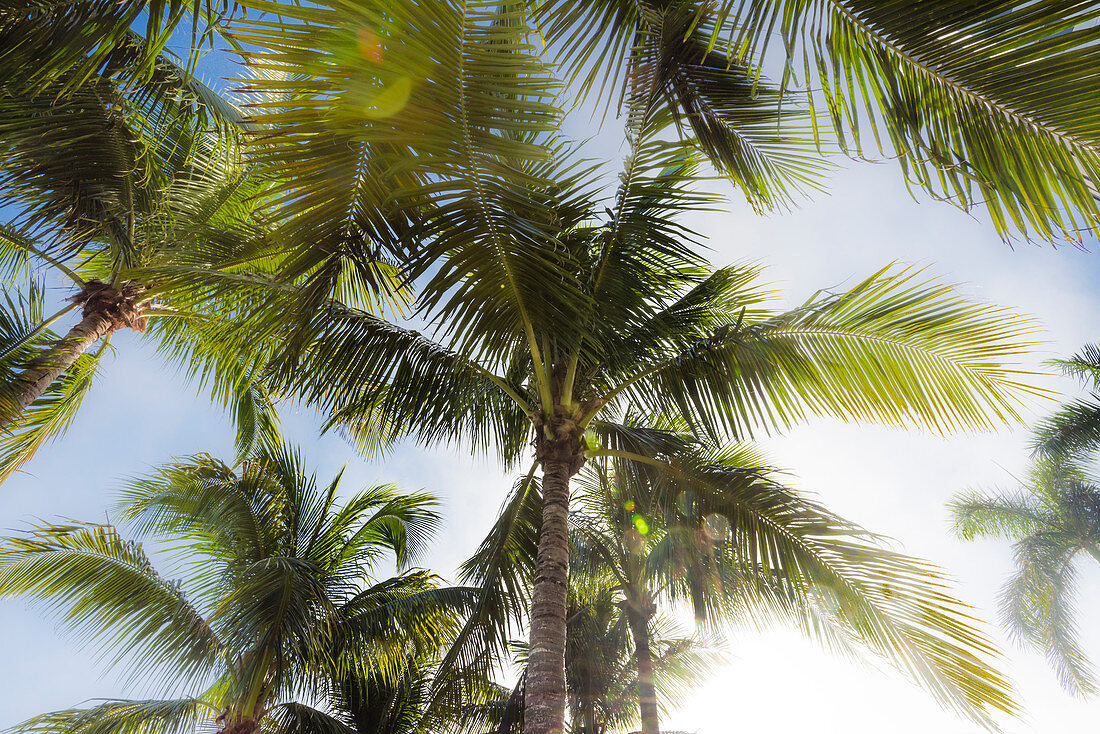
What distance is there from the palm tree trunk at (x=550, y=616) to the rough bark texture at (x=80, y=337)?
4645 mm

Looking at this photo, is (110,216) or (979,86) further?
(110,216)

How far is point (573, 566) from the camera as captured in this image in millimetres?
11062

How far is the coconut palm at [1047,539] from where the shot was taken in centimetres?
1656

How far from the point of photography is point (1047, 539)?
56.6 feet

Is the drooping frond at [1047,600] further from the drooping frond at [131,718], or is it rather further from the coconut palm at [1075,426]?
the drooping frond at [131,718]

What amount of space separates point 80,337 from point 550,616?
5477 mm

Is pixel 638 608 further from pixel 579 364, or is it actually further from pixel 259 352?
pixel 259 352

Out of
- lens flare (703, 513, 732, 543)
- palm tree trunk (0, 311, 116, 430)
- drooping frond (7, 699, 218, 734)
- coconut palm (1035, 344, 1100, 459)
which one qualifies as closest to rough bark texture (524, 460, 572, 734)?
lens flare (703, 513, 732, 543)

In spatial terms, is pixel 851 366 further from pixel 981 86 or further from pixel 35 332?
pixel 35 332

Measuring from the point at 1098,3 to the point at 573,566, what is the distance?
10356 millimetres

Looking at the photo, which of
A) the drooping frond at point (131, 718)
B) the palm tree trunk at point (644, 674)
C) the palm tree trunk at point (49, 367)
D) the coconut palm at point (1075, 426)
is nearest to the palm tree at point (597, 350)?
the palm tree trunk at point (49, 367)

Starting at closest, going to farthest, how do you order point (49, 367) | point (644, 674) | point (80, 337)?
point (49, 367) < point (80, 337) < point (644, 674)

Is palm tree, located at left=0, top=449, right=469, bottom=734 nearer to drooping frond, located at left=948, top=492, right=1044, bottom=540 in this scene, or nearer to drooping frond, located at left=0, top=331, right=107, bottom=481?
drooping frond, located at left=0, top=331, right=107, bottom=481

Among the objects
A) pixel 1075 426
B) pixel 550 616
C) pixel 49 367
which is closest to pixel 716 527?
pixel 550 616
